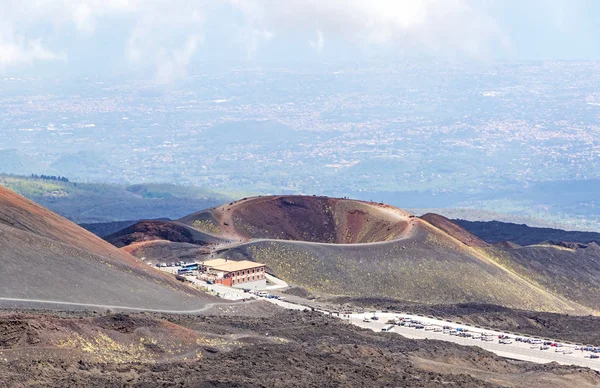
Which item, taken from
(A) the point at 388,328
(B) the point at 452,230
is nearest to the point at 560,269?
(B) the point at 452,230

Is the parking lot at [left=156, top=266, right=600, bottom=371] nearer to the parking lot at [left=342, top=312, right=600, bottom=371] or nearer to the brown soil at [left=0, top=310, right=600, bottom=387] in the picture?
the parking lot at [left=342, top=312, right=600, bottom=371]

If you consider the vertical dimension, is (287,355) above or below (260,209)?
below

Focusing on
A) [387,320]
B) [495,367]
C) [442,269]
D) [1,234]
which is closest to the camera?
[495,367]

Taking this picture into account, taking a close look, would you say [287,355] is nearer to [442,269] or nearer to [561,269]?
[442,269]

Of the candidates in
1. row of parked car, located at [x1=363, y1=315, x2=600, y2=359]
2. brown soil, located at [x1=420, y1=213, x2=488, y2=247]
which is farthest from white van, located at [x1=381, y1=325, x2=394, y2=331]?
brown soil, located at [x1=420, y1=213, x2=488, y2=247]

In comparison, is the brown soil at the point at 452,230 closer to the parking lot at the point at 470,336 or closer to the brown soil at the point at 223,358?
the parking lot at the point at 470,336

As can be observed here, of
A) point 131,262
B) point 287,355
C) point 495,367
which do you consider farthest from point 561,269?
point 287,355
